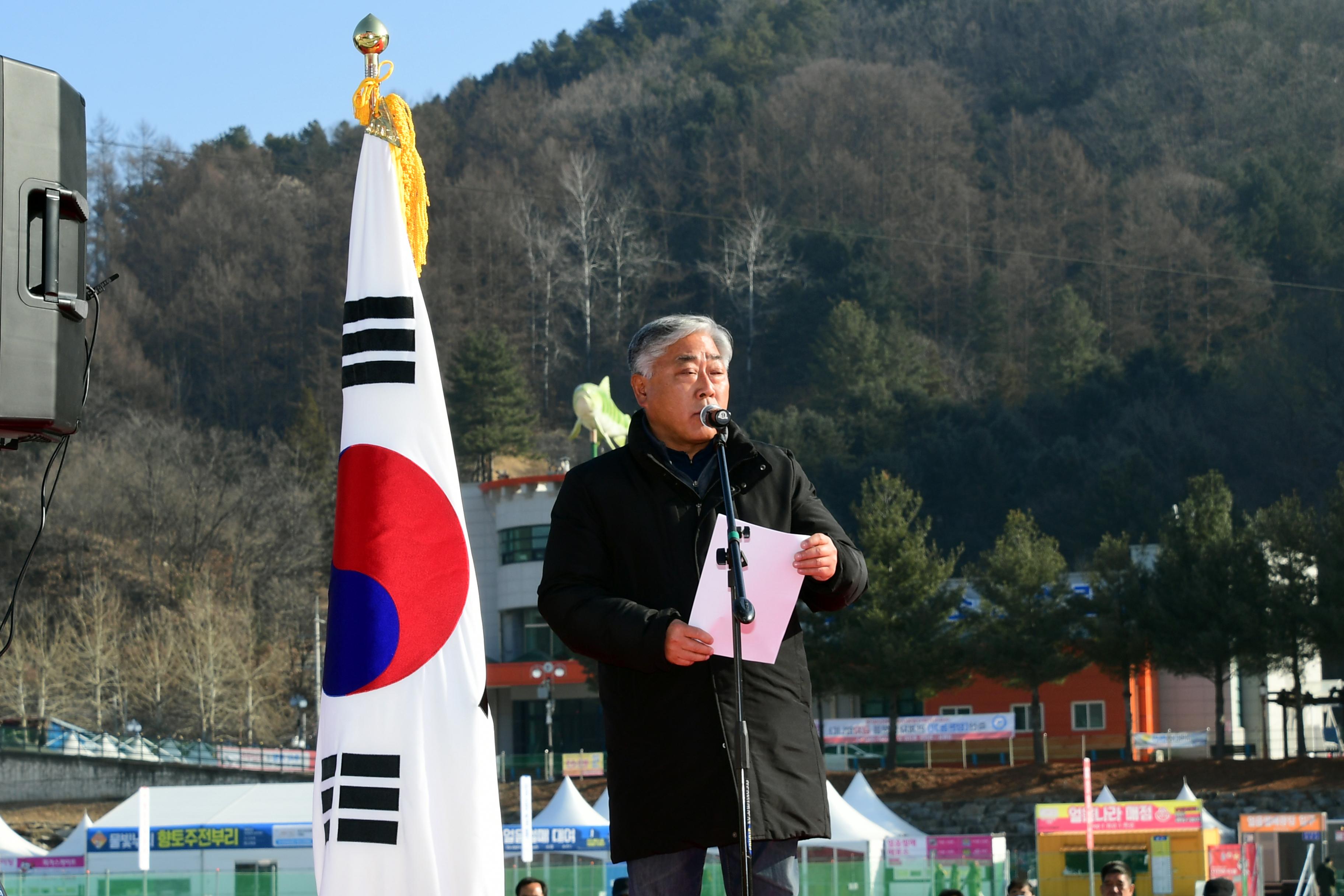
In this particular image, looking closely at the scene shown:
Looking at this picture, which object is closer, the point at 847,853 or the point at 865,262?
the point at 847,853

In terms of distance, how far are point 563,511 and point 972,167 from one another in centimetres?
10107

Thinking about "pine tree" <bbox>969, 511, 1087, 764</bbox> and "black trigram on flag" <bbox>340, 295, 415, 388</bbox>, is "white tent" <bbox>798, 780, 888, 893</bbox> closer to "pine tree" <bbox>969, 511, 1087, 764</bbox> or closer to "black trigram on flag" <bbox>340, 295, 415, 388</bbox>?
"black trigram on flag" <bbox>340, 295, 415, 388</bbox>

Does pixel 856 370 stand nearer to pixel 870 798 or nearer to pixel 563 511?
pixel 870 798

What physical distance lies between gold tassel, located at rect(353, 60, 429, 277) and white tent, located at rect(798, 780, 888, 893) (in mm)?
15982

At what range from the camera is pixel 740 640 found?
11.2ft

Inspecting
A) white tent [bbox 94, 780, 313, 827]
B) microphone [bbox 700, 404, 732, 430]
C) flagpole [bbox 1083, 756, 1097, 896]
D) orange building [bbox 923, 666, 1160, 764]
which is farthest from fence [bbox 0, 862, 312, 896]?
orange building [bbox 923, 666, 1160, 764]

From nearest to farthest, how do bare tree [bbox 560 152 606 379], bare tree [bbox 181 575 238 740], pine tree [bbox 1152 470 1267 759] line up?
pine tree [bbox 1152 470 1267 759] < bare tree [bbox 181 575 238 740] < bare tree [bbox 560 152 606 379]

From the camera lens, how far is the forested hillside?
7438 centimetres

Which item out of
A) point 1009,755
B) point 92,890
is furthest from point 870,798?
point 1009,755

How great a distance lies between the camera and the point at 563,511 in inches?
146

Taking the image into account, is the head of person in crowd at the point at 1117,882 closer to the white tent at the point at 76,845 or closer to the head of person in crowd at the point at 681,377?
the head of person in crowd at the point at 681,377

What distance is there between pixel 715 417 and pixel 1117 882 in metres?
6.33

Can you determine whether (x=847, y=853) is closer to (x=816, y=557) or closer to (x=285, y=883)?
(x=285, y=883)

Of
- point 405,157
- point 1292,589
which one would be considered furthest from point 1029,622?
point 405,157
